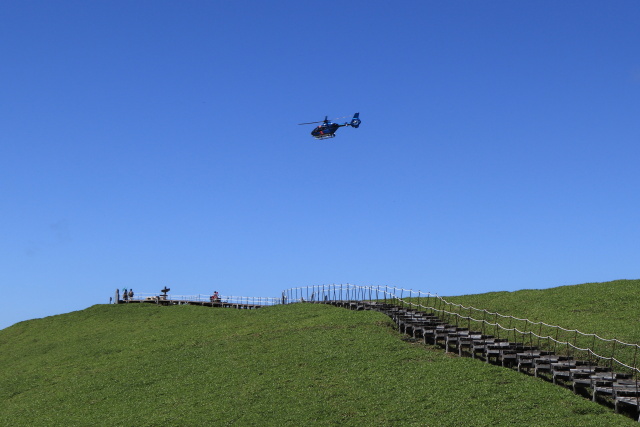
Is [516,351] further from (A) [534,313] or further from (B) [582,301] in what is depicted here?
(B) [582,301]

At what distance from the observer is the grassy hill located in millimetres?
36000

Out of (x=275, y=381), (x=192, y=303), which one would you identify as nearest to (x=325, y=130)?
(x=192, y=303)

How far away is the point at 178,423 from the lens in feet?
129

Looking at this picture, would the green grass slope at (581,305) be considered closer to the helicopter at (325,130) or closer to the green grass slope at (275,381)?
the green grass slope at (275,381)

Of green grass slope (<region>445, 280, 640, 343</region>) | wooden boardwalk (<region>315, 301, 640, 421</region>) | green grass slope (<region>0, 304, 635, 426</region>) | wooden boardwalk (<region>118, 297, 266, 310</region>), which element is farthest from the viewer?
wooden boardwalk (<region>118, 297, 266, 310</region>)

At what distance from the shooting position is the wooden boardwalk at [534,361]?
3397 centimetres

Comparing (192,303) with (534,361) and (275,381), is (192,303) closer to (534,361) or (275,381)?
(275,381)

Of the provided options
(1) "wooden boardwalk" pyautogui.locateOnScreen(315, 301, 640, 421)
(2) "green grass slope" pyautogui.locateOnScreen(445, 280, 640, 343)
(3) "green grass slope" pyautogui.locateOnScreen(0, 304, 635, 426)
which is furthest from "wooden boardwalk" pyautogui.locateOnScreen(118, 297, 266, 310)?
(1) "wooden boardwalk" pyautogui.locateOnScreen(315, 301, 640, 421)

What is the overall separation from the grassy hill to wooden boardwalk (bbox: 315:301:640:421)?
885 millimetres

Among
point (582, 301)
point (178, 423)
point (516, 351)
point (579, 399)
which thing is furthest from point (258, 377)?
point (582, 301)

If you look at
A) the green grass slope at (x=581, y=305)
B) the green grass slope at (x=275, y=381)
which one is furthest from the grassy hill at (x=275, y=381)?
the green grass slope at (x=581, y=305)

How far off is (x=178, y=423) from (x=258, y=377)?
712 cm

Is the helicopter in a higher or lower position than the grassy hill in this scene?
higher

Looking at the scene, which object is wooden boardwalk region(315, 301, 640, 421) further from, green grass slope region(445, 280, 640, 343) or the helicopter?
the helicopter
